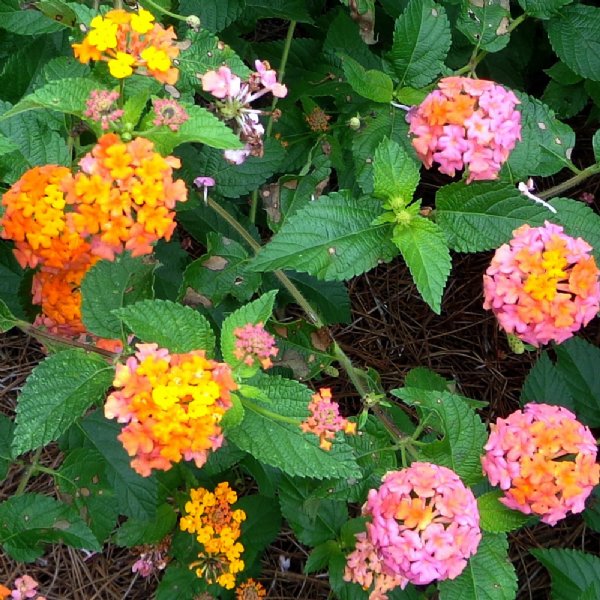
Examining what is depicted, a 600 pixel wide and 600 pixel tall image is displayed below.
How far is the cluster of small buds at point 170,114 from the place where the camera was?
1.63 m

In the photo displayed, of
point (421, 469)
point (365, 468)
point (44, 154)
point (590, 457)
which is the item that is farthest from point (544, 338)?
point (44, 154)

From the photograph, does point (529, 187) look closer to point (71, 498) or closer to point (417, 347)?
point (417, 347)

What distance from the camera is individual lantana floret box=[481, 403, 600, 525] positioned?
6.08 ft

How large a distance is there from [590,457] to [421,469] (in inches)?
17.3

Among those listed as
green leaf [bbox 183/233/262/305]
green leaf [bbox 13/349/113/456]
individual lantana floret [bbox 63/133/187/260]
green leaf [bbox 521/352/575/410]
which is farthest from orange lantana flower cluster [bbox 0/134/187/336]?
green leaf [bbox 521/352/575/410]

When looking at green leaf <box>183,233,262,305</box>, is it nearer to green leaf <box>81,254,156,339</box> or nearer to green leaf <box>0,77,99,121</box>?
green leaf <box>81,254,156,339</box>

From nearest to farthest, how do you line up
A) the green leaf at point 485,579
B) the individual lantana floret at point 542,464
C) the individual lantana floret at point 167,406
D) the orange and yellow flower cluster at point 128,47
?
the individual lantana floret at point 167,406, the orange and yellow flower cluster at point 128,47, the individual lantana floret at point 542,464, the green leaf at point 485,579

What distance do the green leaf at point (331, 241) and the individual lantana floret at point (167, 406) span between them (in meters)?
0.45

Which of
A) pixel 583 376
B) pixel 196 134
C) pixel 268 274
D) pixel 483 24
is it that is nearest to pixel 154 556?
pixel 268 274

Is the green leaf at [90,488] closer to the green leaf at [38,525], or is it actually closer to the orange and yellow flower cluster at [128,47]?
the green leaf at [38,525]

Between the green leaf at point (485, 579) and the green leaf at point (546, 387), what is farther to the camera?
the green leaf at point (546, 387)

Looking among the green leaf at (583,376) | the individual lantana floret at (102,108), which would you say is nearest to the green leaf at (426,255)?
the individual lantana floret at (102,108)

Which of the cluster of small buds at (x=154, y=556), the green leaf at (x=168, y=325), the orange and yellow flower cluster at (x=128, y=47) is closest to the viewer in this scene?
the orange and yellow flower cluster at (x=128, y=47)

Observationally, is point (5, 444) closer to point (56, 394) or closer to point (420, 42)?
point (56, 394)
